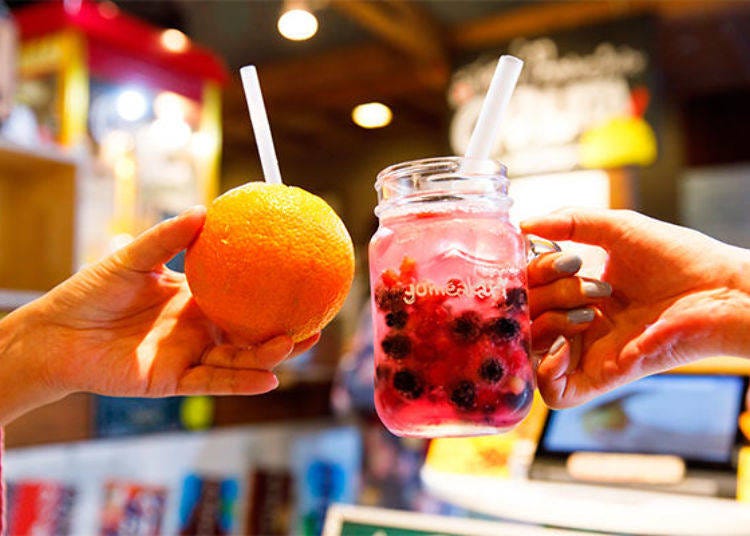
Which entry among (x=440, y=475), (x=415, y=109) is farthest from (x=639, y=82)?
(x=440, y=475)

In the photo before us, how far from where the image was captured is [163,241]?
97cm

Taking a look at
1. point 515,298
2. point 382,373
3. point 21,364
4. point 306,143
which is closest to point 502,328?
point 515,298

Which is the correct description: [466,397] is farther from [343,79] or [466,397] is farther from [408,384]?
[343,79]

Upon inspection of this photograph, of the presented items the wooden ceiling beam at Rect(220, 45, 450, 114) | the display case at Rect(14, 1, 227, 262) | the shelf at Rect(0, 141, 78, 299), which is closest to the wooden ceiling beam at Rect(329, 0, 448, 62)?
the wooden ceiling beam at Rect(220, 45, 450, 114)

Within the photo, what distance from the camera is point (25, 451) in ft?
7.90

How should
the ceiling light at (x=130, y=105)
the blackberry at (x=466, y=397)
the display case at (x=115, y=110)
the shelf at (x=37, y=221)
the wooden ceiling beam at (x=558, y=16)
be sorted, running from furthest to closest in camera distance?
the wooden ceiling beam at (x=558, y=16)
the ceiling light at (x=130, y=105)
the display case at (x=115, y=110)
the shelf at (x=37, y=221)
the blackberry at (x=466, y=397)

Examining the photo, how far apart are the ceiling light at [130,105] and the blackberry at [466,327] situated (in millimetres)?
2627

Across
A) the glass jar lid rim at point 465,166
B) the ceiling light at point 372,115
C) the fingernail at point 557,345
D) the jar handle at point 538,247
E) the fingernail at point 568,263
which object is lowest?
the fingernail at point 557,345

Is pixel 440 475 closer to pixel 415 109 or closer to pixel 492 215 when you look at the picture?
pixel 492 215

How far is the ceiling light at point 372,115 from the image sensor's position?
6031 mm

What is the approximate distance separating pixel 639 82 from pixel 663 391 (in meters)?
3.20

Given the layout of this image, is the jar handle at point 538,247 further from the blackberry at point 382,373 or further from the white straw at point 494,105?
the blackberry at point 382,373

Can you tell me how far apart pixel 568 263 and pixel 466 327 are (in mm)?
193

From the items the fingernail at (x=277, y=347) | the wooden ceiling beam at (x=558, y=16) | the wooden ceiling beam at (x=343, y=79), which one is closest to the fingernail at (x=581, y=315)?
the fingernail at (x=277, y=347)
